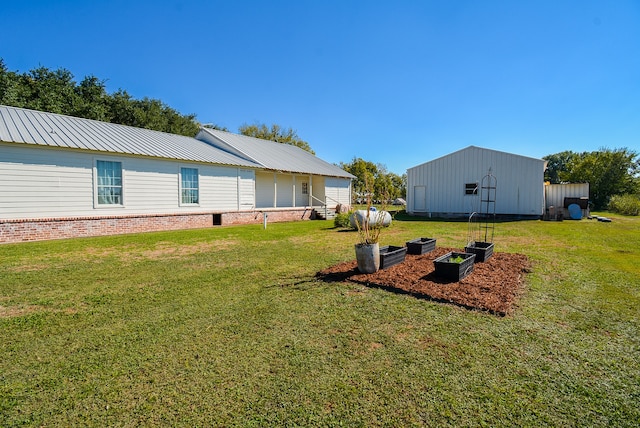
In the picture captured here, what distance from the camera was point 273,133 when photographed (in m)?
44.8

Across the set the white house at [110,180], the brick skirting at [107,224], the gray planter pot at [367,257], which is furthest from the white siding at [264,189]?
the gray planter pot at [367,257]

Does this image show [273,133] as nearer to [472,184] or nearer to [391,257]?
[472,184]

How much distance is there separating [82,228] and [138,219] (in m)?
1.90

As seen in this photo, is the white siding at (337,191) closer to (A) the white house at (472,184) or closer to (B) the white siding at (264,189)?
(B) the white siding at (264,189)

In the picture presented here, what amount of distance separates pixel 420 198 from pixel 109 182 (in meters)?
18.0

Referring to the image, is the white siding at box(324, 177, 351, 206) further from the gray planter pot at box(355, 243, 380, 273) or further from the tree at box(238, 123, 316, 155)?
the tree at box(238, 123, 316, 155)

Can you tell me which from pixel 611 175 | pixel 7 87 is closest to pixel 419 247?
pixel 7 87

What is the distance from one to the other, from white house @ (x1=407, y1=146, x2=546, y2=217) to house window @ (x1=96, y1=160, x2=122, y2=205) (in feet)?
57.0

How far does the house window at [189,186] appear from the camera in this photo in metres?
14.7

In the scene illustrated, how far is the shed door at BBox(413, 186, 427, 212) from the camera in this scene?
849 inches

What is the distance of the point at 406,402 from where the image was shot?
2.33 m

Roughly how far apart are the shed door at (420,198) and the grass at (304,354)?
1584cm

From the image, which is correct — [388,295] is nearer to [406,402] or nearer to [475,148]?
[406,402]

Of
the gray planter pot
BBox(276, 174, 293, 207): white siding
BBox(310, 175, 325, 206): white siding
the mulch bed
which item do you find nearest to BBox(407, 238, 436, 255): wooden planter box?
the mulch bed
